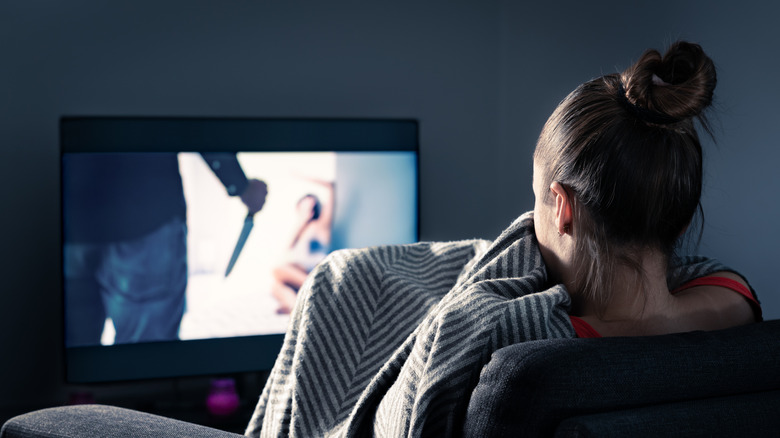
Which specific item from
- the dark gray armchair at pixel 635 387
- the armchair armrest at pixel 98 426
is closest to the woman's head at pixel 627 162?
the dark gray armchair at pixel 635 387

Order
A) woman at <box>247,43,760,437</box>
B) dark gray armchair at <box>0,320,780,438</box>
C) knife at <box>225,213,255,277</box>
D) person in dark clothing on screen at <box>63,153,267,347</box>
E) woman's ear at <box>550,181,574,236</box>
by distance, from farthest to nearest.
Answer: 1. knife at <box>225,213,255,277</box>
2. person in dark clothing on screen at <box>63,153,267,347</box>
3. woman's ear at <box>550,181,574,236</box>
4. woman at <box>247,43,760,437</box>
5. dark gray armchair at <box>0,320,780,438</box>

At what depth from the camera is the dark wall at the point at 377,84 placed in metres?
2.17

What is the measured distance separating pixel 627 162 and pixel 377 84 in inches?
91.5

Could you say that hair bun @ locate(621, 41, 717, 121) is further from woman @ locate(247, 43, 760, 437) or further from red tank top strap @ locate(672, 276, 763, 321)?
red tank top strap @ locate(672, 276, 763, 321)

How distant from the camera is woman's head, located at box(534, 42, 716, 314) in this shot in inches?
35.8

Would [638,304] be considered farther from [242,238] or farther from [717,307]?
[242,238]

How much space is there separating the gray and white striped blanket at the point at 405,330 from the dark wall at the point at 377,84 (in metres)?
1.20

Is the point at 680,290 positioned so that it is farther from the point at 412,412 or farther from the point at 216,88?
the point at 216,88

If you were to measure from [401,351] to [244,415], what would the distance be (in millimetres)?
1896

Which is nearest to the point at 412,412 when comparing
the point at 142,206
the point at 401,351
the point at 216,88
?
the point at 401,351

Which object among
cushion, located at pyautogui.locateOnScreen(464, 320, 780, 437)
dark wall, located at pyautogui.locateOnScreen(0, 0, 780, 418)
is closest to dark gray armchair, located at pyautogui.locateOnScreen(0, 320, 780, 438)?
cushion, located at pyautogui.locateOnScreen(464, 320, 780, 437)

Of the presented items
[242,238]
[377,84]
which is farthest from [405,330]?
[377,84]

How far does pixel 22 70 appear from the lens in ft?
8.75

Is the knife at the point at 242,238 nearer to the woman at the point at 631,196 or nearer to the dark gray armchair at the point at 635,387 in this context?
the woman at the point at 631,196
